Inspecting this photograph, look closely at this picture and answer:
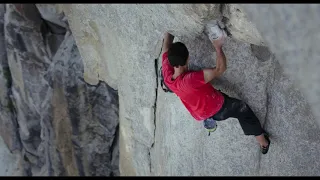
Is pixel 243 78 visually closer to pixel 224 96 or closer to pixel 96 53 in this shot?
pixel 224 96

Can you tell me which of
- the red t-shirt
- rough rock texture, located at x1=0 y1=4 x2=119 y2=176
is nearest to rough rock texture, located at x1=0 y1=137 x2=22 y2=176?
rough rock texture, located at x1=0 y1=4 x2=119 y2=176

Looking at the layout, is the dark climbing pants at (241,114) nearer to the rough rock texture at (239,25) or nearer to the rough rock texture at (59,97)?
the rough rock texture at (239,25)

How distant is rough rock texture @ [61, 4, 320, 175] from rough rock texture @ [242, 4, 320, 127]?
3.49 feet

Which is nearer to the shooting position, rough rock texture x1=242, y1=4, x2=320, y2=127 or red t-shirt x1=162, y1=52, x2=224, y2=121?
rough rock texture x1=242, y1=4, x2=320, y2=127

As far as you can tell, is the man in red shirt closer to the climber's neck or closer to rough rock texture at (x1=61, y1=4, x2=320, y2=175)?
the climber's neck

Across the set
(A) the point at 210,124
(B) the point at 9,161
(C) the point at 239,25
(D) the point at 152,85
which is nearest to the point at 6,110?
(B) the point at 9,161

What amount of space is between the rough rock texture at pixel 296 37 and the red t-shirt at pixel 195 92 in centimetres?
137

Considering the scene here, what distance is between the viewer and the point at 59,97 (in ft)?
24.7

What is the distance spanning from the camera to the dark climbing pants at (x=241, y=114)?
399 centimetres

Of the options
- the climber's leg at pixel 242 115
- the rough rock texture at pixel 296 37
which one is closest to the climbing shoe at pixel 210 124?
the climber's leg at pixel 242 115

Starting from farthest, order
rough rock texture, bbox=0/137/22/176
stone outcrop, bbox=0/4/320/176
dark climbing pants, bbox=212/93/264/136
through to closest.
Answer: rough rock texture, bbox=0/137/22/176 < dark climbing pants, bbox=212/93/264/136 < stone outcrop, bbox=0/4/320/176

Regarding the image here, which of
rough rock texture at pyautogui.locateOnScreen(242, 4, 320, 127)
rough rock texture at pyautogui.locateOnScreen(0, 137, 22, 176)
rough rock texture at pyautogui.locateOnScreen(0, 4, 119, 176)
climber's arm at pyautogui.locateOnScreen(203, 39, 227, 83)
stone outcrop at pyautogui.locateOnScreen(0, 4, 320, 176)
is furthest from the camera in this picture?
rough rock texture at pyautogui.locateOnScreen(0, 137, 22, 176)

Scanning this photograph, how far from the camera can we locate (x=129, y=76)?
5.38m

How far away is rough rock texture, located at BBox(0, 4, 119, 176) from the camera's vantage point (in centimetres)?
715
